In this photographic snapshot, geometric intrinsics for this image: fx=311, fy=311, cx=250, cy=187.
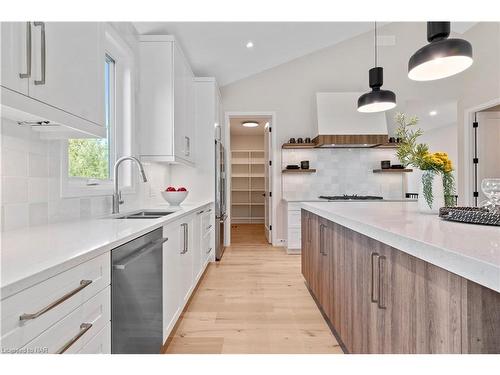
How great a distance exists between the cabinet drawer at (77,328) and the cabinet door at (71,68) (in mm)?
814

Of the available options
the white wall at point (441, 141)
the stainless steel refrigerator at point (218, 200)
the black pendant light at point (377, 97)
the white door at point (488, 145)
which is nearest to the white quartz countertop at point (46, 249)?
the black pendant light at point (377, 97)

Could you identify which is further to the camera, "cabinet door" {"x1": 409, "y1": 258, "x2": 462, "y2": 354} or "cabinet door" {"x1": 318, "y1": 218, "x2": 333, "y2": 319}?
"cabinet door" {"x1": 318, "y1": 218, "x2": 333, "y2": 319}

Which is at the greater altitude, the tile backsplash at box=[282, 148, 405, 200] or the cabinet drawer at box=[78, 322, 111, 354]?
the tile backsplash at box=[282, 148, 405, 200]

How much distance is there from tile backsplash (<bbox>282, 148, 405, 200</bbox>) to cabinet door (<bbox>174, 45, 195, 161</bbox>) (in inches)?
80.2

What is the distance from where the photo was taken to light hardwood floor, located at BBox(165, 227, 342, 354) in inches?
80.8

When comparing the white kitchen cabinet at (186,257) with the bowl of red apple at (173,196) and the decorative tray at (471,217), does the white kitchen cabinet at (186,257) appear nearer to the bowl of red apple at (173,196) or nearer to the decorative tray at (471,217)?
the bowl of red apple at (173,196)

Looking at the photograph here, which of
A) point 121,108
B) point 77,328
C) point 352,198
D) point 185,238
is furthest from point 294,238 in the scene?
point 77,328

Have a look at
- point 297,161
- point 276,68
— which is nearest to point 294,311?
point 297,161

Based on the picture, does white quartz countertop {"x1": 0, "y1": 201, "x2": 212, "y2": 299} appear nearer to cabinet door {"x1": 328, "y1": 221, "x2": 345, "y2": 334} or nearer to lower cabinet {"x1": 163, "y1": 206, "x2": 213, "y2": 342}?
lower cabinet {"x1": 163, "y1": 206, "x2": 213, "y2": 342}

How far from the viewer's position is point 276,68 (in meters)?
5.49

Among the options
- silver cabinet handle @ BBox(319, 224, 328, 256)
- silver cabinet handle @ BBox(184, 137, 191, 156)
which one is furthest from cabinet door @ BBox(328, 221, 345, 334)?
silver cabinet handle @ BBox(184, 137, 191, 156)

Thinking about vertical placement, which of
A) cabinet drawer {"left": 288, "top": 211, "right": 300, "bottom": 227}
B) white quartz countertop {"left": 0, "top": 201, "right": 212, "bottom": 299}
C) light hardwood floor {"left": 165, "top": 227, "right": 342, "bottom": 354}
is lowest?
light hardwood floor {"left": 165, "top": 227, "right": 342, "bottom": 354}

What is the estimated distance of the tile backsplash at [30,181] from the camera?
1.41 m

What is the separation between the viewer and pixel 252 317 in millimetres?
2496
